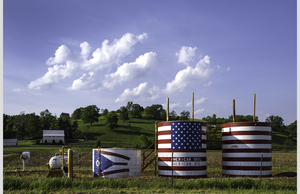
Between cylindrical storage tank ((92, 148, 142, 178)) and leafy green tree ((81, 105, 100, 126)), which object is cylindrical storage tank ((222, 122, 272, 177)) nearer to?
cylindrical storage tank ((92, 148, 142, 178))

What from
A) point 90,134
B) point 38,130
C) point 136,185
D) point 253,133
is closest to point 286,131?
point 90,134

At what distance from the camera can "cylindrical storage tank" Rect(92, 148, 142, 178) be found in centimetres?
2311

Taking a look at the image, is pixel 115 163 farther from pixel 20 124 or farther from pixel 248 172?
pixel 20 124

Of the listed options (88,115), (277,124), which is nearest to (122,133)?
(88,115)

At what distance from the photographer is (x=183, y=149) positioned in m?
23.2

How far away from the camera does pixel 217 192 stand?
16453mm

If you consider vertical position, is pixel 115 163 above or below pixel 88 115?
below

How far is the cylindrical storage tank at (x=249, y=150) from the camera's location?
23891 mm

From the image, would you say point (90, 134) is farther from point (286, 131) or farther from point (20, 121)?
point (286, 131)

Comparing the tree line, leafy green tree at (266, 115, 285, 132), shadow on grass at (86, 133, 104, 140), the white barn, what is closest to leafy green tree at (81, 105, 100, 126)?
the tree line

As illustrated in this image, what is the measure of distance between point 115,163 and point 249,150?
11.9 m

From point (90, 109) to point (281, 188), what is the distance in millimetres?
134923

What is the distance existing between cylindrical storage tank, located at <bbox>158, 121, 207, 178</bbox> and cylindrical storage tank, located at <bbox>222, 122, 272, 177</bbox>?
2874 mm

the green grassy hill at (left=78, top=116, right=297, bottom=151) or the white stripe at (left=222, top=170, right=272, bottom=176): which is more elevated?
the white stripe at (left=222, top=170, right=272, bottom=176)
